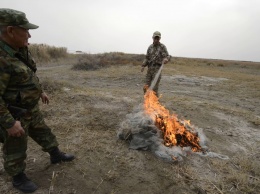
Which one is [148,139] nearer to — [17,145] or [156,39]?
[17,145]

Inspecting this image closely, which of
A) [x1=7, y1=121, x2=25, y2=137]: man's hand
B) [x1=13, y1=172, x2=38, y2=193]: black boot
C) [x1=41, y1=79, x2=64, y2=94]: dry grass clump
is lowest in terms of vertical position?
[x1=13, y1=172, x2=38, y2=193]: black boot

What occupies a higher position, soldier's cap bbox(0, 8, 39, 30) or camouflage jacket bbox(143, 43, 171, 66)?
soldier's cap bbox(0, 8, 39, 30)

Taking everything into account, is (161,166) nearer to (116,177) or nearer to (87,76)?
(116,177)

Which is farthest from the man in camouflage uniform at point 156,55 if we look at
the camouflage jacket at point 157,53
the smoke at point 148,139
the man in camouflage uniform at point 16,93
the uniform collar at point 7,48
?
the uniform collar at point 7,48

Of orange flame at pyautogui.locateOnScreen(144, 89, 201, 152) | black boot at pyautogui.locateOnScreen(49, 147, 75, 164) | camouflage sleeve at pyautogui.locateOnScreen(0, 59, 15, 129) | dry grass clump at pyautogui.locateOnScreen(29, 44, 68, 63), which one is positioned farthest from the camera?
dry grass clump at pyautogui.locateOnScreen(29, 44, 68, 63)

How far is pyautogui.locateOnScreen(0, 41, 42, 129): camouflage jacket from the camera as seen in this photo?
2.60m

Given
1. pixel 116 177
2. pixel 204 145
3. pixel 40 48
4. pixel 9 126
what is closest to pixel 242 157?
pixel 204 145

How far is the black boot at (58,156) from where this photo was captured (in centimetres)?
360

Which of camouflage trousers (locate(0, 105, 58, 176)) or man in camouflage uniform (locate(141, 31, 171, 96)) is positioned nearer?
camouflage trousers (locate(0, 105, 58, 176))

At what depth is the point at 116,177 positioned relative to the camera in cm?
358

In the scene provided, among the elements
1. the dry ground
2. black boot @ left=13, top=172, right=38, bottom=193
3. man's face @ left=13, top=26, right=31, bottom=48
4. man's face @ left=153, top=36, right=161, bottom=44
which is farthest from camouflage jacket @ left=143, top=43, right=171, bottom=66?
black boot @ left=13, top=172, right=38, bottom=193

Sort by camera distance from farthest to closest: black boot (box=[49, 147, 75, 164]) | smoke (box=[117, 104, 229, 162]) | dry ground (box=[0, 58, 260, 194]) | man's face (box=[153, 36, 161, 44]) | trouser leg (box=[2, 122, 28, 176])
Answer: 1. man's face (box=[153, 36, 161, 44])
2. smoke (box=[117, 104, 229, 162])
3. black boot (box=[49, 147, 75, 164])
4. dry ground (box=[0, 58, 260, 194])
5. trouser leg (box=[2, 122, 28, 176])

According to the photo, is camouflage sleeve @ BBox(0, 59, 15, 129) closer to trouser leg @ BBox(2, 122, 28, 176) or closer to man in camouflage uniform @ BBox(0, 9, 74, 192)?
man in camouflage uniform @ BBox(0, 9, 74, 192)

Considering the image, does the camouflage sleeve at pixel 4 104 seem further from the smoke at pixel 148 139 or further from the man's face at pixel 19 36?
the smoke at pixel 148 139
